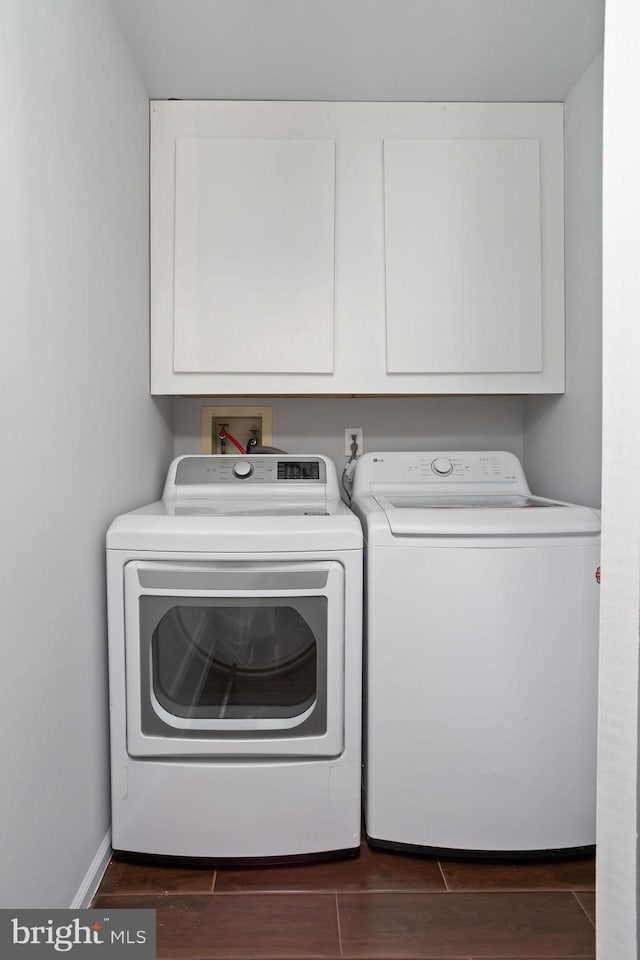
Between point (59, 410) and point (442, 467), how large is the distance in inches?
49.8

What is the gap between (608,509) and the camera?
31.9 inches

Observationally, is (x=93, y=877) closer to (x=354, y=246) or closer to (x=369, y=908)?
(x=369, y=908)

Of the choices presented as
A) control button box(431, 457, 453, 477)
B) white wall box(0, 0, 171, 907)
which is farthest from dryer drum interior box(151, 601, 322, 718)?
control button box(431, 457, 453, 477)

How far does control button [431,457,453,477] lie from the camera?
7.05 ft

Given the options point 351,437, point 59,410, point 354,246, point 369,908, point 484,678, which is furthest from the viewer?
point 351,437

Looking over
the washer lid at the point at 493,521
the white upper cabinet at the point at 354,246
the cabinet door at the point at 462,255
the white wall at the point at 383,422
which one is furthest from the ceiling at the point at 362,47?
the washer lid at the point at 493,521

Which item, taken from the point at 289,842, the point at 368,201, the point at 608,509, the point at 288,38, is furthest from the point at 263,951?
the point at 288,38

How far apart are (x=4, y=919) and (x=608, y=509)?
114cm

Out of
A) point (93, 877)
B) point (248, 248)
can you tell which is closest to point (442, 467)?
point (248, 248)

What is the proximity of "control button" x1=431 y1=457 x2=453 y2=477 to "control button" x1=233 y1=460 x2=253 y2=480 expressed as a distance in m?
0.60

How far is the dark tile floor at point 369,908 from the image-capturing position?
131cm

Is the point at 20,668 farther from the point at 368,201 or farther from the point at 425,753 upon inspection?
the point at 368,201

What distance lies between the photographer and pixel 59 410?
4.22ft

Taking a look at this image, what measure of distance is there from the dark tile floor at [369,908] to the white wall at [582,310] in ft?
3.26
